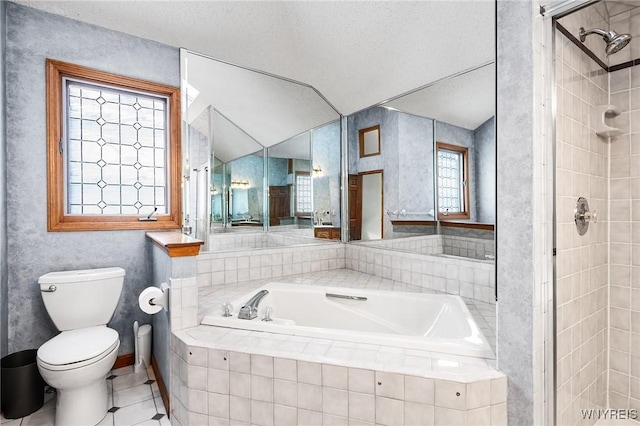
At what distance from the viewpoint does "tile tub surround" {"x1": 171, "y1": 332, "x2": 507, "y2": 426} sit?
1194mm

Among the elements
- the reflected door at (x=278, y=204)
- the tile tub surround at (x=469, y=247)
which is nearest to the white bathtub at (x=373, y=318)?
the tile tub surround at (x=469, y=247)

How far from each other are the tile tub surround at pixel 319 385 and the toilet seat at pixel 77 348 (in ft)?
1.50

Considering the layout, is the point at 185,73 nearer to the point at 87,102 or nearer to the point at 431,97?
the point at 87,102

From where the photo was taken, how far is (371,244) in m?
3.04

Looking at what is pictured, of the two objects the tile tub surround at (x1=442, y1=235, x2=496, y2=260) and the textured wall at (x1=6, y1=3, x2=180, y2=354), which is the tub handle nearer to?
the tile tub surround at (x1=442, y1=235, x2=496, y2=260)

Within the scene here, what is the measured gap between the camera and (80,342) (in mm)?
1756

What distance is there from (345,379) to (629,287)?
6.19 ft

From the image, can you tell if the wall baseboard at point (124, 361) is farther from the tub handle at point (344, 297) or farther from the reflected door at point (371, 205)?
the reflected door at point (371, 205)

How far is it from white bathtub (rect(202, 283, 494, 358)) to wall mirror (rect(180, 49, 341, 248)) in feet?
2.74

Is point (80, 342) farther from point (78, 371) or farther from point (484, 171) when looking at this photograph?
point (484, 171)

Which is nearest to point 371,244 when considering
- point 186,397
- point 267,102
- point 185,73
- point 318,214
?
point 318,214

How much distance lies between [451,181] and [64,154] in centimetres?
289

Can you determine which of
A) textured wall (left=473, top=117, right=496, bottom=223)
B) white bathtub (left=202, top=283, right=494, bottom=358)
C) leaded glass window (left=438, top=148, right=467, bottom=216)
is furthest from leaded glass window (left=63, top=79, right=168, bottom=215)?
textured wall (left=473, top=117, right=496, bottom=223)

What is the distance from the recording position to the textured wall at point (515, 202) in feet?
3.85
